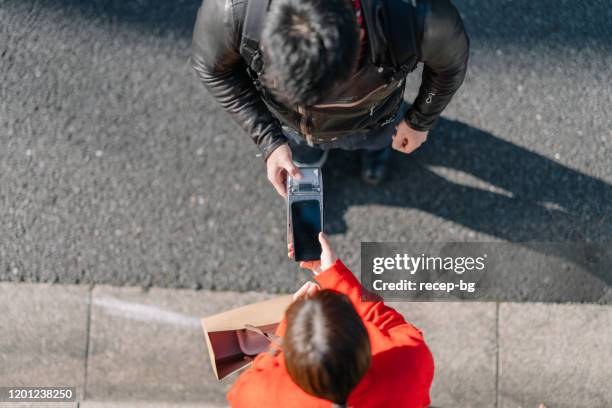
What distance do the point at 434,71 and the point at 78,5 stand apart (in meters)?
2.32

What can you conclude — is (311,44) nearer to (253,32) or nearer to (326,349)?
(253,32)

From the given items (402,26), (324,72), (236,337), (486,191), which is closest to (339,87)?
(324,72)

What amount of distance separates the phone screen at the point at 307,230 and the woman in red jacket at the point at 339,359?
179mm

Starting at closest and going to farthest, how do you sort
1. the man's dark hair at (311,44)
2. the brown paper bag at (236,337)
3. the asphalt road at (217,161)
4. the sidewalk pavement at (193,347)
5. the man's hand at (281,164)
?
the man's dark hair at (311,44) → the man's hand at (281,164) → the brown paper bag at (236,337) → the sidewalk pavement at (193,347) → the asphalt road at (217,161)

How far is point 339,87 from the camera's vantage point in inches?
63.5

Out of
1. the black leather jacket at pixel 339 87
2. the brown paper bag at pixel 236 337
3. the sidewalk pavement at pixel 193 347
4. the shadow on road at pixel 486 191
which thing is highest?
the black leather jacket at pixel 339 87

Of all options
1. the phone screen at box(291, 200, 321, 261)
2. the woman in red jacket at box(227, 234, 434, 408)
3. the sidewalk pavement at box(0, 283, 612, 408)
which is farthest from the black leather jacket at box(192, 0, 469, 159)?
the sidewalk pavement at box(0, 283, 612, 408)

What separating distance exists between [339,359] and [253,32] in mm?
1023

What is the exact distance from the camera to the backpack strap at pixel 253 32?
177cm

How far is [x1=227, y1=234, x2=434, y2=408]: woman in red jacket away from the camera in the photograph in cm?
165

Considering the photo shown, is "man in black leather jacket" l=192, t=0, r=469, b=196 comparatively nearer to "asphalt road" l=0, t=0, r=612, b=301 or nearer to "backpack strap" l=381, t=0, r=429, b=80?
"backpack strap" l=381, t=0, r=429, b=80

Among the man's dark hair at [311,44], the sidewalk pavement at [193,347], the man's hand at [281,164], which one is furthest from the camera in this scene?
the sidewalk pavement at [193,347]

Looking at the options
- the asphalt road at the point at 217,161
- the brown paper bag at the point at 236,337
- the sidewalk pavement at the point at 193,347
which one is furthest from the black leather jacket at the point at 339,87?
the sidewalk pavement at the point at 193,347

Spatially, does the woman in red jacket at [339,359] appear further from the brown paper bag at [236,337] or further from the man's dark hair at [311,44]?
the man's dark hair at [311,44]
